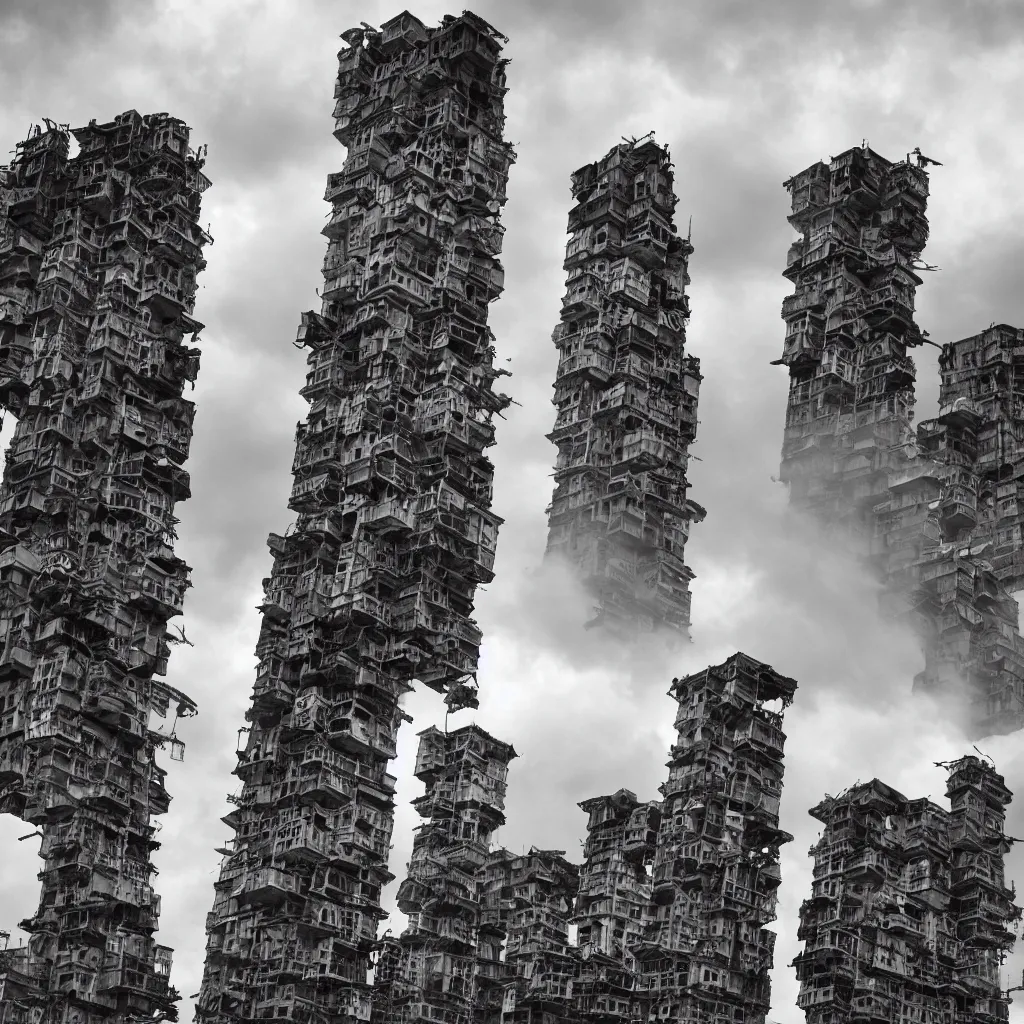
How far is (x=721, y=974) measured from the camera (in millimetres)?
102125

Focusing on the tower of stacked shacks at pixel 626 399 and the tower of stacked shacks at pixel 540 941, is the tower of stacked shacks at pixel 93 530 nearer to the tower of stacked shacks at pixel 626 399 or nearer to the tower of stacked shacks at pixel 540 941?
the tower of stacked shacks at pixel 540 941

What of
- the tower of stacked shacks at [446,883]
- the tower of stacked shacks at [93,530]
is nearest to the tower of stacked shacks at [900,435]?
the tower of stacked shacks at [446,883]

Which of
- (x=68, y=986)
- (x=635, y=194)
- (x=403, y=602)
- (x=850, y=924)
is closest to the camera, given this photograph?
(x=68, y=986)

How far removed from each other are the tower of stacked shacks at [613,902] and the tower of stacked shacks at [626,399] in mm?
10241

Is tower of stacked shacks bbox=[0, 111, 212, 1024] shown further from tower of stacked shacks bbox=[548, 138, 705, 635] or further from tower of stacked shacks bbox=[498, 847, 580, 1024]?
tower of stacked shacks bbox=[548, 138, 705, 635]

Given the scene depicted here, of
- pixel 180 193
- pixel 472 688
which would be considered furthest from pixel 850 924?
pixel 180 193

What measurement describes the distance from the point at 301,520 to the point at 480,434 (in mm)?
8502

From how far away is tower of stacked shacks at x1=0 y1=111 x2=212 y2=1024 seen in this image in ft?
316

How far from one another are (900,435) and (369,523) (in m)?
33.7

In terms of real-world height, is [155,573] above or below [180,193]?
below

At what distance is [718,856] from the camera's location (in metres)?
104

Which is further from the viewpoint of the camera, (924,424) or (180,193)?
(924,424)

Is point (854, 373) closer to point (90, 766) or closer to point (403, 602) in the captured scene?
point (403, 602)

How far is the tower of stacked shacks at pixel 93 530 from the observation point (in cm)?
9644
